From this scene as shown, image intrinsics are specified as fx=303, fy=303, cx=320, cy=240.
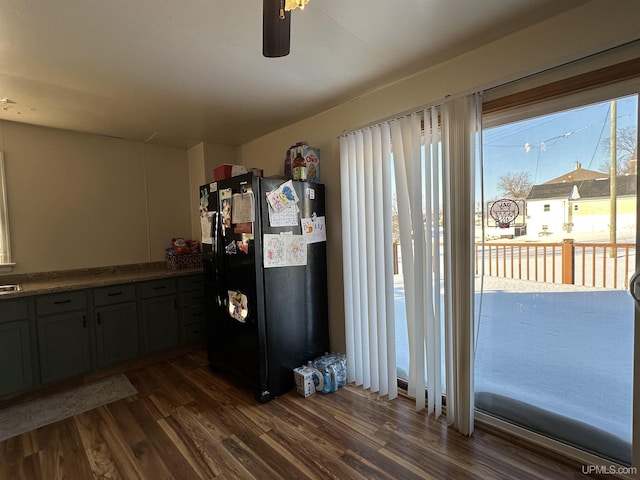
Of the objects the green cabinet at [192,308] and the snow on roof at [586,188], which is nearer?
the snow on roof at [586,188]

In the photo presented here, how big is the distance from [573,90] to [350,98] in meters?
1.48

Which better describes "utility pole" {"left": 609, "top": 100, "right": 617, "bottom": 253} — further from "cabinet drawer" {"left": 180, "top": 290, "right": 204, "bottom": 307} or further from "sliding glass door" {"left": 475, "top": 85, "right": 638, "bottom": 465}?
"cabinet drawer" {"left": 180, "top": 290, "right": 204, "bottom": 307}

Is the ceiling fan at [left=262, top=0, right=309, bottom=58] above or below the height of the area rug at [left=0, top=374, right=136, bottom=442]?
above

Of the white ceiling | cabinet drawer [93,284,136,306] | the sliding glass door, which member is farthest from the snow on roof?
cabinet drawer [93,284,136,306]

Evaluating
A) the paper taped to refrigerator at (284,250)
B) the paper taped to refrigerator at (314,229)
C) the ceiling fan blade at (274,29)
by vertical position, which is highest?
the ceiling fan blade at (274,29)

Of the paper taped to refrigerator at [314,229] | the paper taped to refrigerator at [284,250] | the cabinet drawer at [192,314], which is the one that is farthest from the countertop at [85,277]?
the paper taped to refrigerator at [314,229]

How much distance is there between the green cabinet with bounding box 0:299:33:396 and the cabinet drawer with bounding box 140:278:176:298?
2.81ft

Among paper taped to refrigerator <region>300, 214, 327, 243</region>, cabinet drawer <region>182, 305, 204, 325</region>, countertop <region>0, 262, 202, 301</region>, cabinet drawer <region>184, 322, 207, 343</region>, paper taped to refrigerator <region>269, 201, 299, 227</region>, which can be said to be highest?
paper taped to refrigerator <region>269, 201, 299, 227</region>

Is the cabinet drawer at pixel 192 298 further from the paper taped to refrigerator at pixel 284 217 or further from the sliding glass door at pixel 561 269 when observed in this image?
the sliding glass door at pixel 561 269

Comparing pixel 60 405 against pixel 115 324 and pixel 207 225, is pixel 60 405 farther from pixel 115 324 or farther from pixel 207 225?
pixel 207 225

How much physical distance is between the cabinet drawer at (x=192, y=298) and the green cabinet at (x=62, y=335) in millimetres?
855

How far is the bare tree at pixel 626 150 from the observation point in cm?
146

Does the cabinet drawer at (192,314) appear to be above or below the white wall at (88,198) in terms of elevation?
below

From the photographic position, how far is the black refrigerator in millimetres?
2328
